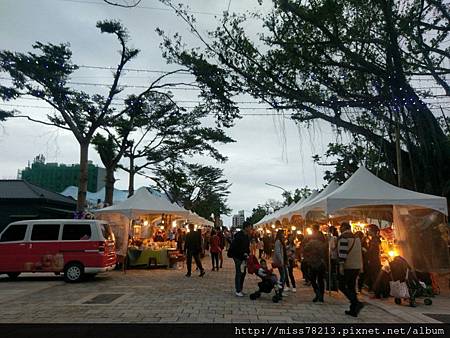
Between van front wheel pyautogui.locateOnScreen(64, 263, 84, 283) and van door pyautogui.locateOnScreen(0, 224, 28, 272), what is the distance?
1.40 metres

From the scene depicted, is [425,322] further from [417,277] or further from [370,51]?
[370,51]

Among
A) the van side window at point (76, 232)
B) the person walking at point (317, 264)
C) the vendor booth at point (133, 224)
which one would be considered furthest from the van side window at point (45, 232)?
the person walking at point (317, 264)

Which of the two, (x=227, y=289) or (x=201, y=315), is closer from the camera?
(x=201, y=315)

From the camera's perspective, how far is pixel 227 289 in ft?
36.3

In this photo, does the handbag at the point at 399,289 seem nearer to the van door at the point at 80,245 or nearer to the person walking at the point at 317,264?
the person walking at the point at 317,264

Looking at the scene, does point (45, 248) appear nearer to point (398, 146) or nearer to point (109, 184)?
point (109, 184)

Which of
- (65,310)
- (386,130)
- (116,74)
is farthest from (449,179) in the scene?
(116,74)

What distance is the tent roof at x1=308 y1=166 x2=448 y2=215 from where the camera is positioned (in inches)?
426

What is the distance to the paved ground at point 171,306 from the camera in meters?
7.24

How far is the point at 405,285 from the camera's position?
907 cm

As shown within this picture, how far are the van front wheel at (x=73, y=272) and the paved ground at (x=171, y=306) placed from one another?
48 cm

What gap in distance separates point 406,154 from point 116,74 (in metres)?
13.4
